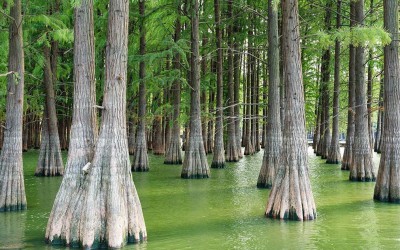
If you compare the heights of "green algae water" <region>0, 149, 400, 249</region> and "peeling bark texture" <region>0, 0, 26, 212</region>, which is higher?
"peeling bark texture" <region>0, 0, 26, 212</region>

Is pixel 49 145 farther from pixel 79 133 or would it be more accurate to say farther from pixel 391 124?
pixel 391 124

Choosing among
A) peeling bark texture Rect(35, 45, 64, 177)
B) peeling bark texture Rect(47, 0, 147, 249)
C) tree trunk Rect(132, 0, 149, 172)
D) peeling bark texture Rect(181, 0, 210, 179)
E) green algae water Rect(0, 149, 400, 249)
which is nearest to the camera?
peeling bark texture Rect(47, 0, 147, 249)

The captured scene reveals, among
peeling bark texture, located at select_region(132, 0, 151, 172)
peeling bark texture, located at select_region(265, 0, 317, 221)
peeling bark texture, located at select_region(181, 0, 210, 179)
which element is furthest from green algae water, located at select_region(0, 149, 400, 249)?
peeling bark texture, located at select_region(132, 0, 151, 172)

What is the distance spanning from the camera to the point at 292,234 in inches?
339

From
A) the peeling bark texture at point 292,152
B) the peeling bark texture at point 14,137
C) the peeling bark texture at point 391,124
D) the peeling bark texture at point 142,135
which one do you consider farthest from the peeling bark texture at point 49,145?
the peeling bark texture at point 391,124

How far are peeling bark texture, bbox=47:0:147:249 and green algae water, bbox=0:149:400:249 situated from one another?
40 centimetres

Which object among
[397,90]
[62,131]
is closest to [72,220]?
[397,90]

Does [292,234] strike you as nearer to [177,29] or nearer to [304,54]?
[177,29]

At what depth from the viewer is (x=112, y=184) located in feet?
25.2

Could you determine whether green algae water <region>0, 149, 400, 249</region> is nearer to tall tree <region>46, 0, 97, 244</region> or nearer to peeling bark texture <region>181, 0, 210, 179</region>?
tall tree <region>46, 0, 97, 244</region>

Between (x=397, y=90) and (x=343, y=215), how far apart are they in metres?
3.61

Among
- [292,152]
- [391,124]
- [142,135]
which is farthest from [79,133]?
[142,135]

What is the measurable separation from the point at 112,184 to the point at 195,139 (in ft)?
32.4

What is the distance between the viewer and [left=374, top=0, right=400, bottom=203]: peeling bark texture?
11.8 m
